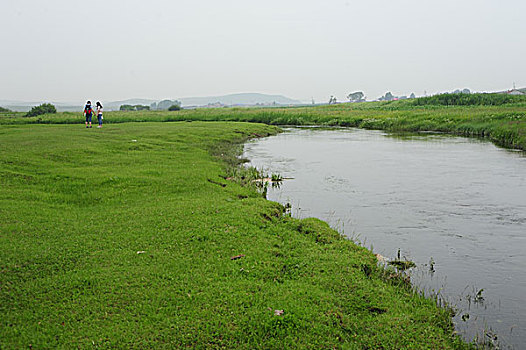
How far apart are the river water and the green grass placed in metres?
1.44

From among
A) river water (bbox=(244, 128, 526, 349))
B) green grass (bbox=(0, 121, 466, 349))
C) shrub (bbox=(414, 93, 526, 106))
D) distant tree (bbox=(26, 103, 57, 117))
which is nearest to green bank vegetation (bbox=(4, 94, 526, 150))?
shrub (bbox=(414, 93, 526, 106))

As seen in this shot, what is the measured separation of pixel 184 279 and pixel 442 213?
36.3ft

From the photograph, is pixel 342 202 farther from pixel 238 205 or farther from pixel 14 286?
pixel 14 286

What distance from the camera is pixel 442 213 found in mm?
15336

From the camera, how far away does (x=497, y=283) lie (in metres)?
9.68

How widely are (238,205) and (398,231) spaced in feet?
17.3

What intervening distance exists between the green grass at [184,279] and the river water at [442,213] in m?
1.44

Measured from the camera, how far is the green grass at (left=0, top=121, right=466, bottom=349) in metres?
6.54

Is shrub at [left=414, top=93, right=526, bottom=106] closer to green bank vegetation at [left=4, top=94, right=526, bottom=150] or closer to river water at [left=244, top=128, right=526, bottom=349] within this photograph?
green bank vegetation at [left=4, top=94, right=526, bottom=150]

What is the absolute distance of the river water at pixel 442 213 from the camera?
8.97 meters

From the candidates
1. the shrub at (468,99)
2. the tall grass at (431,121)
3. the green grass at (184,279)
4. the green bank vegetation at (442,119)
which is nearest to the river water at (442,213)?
the green grass at (184,279)

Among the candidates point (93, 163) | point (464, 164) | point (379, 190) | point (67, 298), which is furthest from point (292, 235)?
point (464, 164)

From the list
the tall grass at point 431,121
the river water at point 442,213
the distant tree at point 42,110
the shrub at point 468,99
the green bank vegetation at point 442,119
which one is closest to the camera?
the river water at point 442,213

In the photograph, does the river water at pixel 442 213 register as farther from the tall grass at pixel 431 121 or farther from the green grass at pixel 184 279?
the tall grass at pixel 431 121
